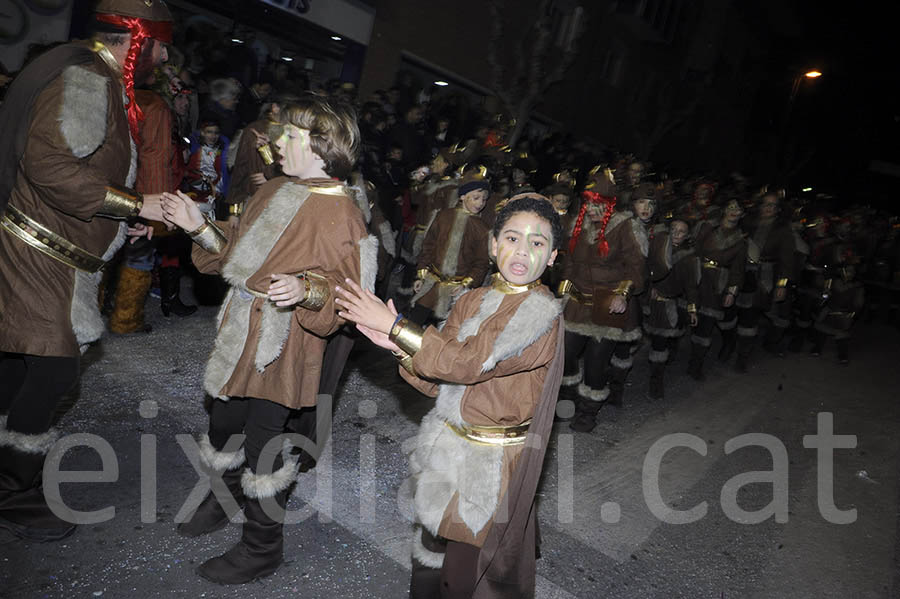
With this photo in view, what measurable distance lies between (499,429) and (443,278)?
3660 mm

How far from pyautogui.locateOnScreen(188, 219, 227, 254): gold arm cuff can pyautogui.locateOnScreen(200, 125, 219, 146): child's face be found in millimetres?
4281

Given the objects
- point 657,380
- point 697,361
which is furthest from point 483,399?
point 697,361

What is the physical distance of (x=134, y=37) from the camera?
118 inches

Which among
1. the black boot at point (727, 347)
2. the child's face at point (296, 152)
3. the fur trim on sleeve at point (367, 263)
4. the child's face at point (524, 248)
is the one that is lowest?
the black boot at point (727, 347)

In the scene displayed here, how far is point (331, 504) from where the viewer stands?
12.9 feet

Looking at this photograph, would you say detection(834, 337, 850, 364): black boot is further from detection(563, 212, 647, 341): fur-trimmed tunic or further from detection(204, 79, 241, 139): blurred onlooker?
detection(204, 79, 241, 139): blurred onlooker

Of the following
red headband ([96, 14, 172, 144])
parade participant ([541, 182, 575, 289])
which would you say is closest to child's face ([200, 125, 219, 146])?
parade participant ([541, 182, 575, 289])

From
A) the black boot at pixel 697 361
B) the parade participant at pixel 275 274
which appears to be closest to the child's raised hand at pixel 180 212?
the parade participant at pixel 275 274

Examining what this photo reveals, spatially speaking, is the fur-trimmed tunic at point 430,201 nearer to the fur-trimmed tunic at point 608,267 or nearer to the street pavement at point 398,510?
the street pavement at point 398,510

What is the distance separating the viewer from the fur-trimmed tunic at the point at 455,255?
620 cm

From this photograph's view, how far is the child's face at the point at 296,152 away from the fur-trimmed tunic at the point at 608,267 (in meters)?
3.48

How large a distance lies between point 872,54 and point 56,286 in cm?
4288

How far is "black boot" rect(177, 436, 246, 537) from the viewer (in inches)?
129

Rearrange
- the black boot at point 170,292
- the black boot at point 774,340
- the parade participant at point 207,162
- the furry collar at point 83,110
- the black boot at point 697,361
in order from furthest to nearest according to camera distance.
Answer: the black boot at point 774,340 → the black boot at point 697,361 → the parade participant at point 207,162 → the black boot at point 170,292 → the furry collar at point 83,110
